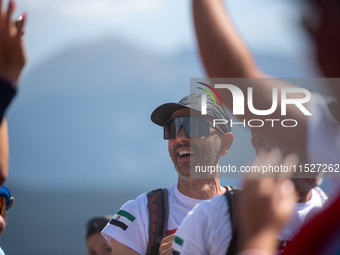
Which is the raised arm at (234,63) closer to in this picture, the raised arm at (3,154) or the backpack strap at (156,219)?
the raised arm at (3,154)

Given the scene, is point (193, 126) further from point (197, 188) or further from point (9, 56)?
point (9, 56)

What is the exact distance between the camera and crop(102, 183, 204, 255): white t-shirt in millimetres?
2764

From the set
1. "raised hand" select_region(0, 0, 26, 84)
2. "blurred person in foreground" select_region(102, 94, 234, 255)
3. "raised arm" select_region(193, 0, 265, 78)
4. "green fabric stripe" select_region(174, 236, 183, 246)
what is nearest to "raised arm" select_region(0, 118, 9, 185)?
"raised hand" select_region(0, 0, 26, 84)

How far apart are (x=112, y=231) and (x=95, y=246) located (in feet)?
5.48

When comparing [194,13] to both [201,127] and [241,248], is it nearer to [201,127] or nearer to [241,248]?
[241,248]

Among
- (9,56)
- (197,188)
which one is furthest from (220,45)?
Answer: (197,188)

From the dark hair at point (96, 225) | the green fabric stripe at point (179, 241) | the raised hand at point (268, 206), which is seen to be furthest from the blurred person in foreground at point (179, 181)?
the raised hand at point (268, 206)

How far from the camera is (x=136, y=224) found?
2811 mm

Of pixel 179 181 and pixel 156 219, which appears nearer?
pixel 156 219

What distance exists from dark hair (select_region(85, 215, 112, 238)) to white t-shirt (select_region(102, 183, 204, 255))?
158 cm

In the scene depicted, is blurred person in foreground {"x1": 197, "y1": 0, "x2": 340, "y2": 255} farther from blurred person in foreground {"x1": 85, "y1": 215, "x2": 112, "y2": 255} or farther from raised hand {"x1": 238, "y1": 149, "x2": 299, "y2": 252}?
blurred person in foreground {"x1": 85, "y1": 215, "x2": 112, "y2": 255}

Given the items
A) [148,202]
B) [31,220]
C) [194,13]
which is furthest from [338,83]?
[31,220]

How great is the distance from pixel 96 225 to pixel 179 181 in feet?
5.65

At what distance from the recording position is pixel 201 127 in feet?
10.8
